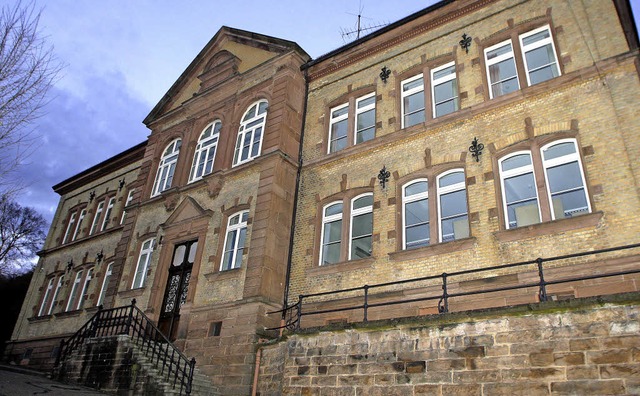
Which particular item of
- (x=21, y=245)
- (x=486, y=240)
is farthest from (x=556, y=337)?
(x=21, y=245)

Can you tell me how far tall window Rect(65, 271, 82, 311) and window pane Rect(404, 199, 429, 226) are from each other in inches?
738

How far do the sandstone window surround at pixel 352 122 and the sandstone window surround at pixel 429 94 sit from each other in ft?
4.19

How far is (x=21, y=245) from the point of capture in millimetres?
45938

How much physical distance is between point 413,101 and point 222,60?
33.6 ft

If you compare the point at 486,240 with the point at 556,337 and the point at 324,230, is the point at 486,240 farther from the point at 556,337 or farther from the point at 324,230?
the point at 324,230

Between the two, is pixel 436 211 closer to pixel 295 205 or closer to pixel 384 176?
pixel 384 176

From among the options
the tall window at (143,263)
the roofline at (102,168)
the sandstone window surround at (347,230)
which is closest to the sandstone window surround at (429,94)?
the sandstone window surround at (347,230)

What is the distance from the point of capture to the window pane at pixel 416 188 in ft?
46.3

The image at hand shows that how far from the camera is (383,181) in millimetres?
14844

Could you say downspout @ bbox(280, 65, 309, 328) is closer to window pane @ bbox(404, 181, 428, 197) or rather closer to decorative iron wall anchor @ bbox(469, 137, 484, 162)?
window pane @ bbox(404, 181, 428, 197)

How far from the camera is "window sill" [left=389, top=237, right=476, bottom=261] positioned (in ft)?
40.1

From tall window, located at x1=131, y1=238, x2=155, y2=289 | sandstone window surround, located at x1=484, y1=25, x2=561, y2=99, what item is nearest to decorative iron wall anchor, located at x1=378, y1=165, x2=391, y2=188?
sandstone window surround, located at x1=484, y1=25, x2=561, y2=99

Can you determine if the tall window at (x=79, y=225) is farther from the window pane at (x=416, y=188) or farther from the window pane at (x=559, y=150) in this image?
the window pane at (x=559, y=150)

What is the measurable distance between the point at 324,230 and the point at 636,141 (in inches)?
350
